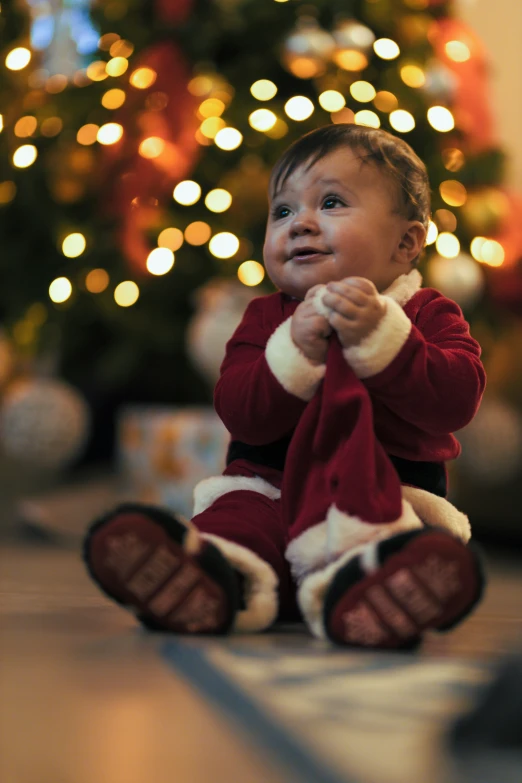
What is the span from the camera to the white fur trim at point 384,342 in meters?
0.76

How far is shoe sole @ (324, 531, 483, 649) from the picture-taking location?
2.20 feet

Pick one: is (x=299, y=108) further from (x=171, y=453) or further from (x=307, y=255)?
(x=307, y=255)

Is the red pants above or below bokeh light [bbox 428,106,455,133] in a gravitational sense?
below

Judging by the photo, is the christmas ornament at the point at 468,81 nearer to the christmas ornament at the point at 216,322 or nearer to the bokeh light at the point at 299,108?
the bokeh light at the point at 299,108

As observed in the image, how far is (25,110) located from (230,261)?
512 millimetres

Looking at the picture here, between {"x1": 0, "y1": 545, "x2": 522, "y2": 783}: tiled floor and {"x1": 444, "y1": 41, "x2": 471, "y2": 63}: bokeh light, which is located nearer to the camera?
{"x1": 0, "y1": 545, "x2": 522, "y2": 783}: tiled floor

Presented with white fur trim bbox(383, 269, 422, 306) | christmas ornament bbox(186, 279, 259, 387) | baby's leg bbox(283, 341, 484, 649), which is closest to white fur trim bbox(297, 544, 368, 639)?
baby's leg bbox(283, 341, 484, 649)

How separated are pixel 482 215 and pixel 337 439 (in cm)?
112

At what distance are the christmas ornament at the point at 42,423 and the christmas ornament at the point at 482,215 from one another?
0.80 metres

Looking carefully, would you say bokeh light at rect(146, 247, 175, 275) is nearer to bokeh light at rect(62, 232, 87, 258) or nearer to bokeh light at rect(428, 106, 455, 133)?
bokeh light at rect(62, 232, 87, 258)

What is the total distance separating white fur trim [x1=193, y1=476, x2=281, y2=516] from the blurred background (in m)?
0.76

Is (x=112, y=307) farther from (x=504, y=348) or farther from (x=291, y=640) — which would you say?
(x=291, y=640)

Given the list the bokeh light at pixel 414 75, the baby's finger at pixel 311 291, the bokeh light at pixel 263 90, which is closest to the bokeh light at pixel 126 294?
the bokeh light at pixel 263 90

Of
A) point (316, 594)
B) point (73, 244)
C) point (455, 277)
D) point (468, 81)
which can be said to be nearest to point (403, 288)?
point (316, 594)
